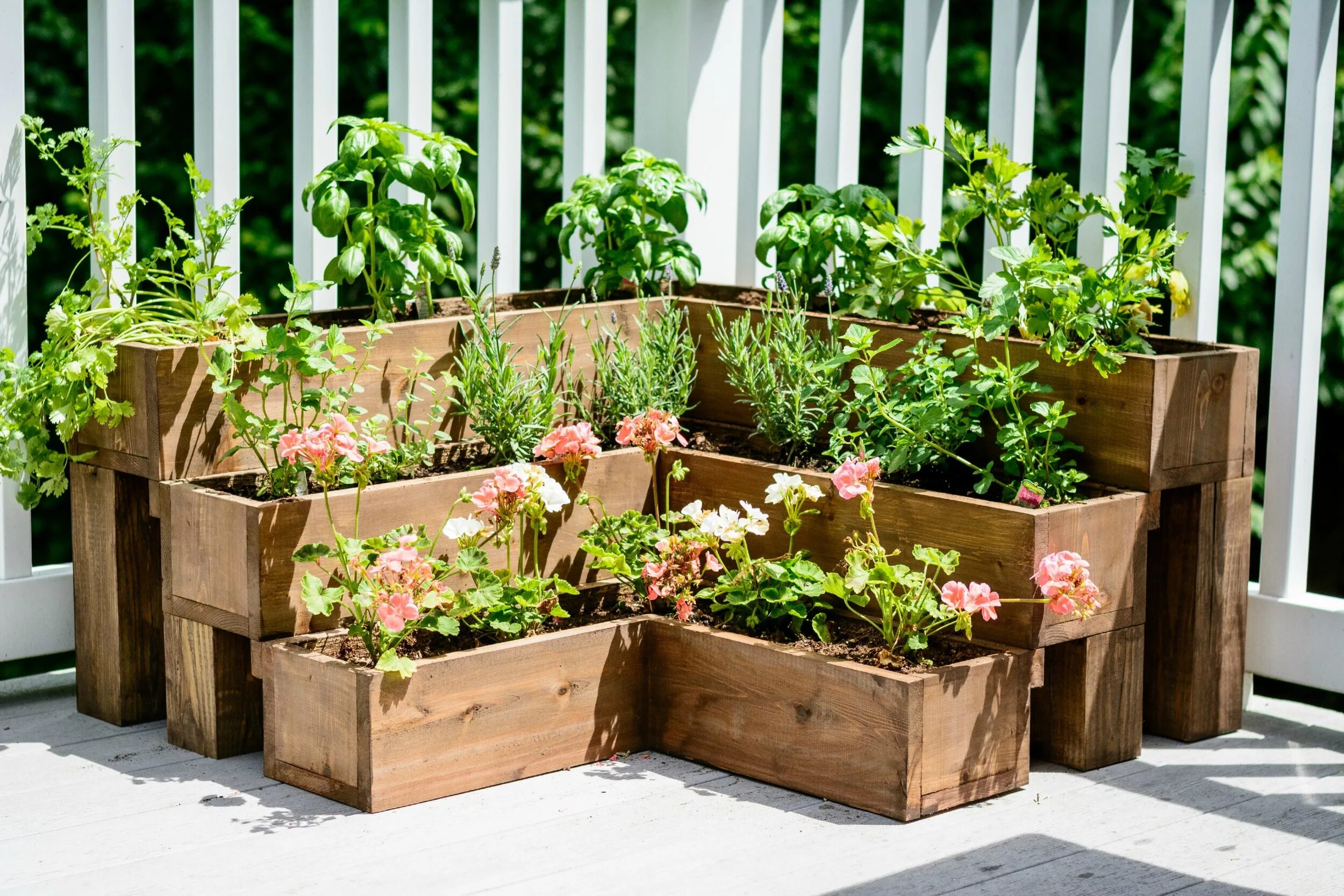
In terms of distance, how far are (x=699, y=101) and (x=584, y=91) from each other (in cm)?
32


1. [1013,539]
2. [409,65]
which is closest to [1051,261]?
[1013,539]

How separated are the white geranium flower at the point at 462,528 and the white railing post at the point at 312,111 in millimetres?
902

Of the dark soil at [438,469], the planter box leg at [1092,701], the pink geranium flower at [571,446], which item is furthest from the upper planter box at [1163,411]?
the dark soil at [438,469]

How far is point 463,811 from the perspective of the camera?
8.61 ft

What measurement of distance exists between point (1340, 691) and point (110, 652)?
2.29 meters

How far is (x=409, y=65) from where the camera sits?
352 centimetres

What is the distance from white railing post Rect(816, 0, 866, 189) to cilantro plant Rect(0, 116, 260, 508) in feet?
4.55

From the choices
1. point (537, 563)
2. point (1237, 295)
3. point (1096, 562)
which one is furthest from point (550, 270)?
point (1096, 562)

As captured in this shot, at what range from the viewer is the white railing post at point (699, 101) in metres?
4.00

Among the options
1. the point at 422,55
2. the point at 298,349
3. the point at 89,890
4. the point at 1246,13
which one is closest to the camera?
the point at 89,890

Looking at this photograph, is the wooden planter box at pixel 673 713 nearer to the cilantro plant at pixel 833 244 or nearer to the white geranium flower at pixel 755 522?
the white geranium flower at pixel 755 522

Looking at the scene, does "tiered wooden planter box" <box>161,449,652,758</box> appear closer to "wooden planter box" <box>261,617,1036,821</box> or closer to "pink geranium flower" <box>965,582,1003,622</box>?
"wooden planter box" <box>261,617,1036,821</box>

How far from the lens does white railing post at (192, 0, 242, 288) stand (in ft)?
10.7

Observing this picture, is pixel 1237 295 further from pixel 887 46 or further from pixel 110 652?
pixel 110 652
